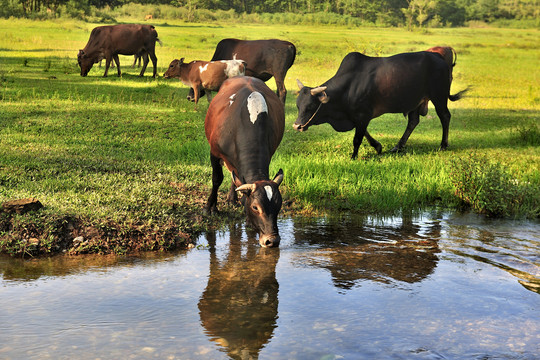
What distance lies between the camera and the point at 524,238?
7.41 metres

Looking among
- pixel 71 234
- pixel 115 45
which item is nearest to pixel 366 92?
pixel 71 234

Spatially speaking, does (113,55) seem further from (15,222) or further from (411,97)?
(15,222)

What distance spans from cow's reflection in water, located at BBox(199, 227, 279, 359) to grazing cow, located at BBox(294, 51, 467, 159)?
529 cm

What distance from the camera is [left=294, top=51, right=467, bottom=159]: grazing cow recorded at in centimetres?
1188

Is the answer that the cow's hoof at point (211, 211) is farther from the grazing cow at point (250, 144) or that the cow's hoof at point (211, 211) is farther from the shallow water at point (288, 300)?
the shallow water at point (288, 300)

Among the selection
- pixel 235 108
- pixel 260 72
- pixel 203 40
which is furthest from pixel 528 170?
pixel 203 40

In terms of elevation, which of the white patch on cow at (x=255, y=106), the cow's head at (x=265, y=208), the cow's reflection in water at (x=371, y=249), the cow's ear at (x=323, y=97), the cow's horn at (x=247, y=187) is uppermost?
the white patch on cow at (x=255, y=106)

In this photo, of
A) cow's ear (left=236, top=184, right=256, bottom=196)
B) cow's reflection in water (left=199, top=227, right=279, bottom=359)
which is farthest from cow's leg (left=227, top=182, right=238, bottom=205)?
cow's ear (left=236, top=184, right=256, bottom=196)

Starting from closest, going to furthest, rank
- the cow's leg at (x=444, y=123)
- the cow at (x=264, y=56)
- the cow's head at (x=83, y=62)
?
the cow's leg at (x=444, y=123) → the cow at (x=264, y=56) → the cow's head at (x=83, y=62)

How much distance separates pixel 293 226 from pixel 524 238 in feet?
8.05

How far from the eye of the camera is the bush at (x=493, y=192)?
331 inches

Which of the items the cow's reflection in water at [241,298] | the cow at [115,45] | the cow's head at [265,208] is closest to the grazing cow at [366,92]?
the cow's reflection in water at [241,298]

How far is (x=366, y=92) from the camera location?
1206cm

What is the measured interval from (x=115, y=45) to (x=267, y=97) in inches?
584
